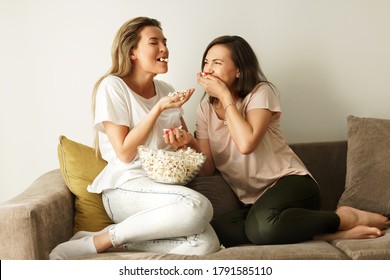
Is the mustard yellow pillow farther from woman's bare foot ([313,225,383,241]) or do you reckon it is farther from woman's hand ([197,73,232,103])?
woman's bare foot ([313,225,383,241])

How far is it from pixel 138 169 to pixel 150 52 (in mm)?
481

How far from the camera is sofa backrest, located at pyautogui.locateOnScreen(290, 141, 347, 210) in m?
2.86

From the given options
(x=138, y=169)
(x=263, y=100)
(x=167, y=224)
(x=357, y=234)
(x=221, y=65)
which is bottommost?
(x=357, y=234)

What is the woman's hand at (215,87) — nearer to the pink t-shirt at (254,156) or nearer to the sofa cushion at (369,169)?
the pink t-shirt at (254,156)

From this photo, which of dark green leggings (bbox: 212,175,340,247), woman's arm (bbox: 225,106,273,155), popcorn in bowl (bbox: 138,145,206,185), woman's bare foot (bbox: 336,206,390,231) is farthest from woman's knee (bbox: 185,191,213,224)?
woman's bare foot (bbox: 336,206,390,231)

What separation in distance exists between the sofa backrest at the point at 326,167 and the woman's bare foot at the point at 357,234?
44cm

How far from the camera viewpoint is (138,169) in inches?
97.3

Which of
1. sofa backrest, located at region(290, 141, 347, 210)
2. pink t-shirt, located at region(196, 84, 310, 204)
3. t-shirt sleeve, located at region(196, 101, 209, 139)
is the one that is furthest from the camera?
sofa backrest, located at region(290, 141, 347, 210)

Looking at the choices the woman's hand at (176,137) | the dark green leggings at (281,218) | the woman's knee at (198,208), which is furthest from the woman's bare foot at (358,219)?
the woman's hand at (176,137)

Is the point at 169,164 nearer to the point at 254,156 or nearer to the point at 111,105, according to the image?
the point at 111,105

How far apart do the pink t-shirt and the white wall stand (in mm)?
353

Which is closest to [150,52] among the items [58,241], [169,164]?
[169,164]
